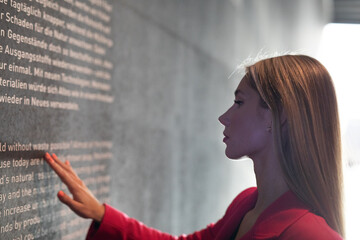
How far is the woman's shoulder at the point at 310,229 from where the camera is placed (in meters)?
1.20

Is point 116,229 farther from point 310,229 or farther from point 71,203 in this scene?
point 310,229

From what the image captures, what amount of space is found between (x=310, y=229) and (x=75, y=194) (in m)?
0.79

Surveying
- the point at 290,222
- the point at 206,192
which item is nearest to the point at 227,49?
the point at 206,192

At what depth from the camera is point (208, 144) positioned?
3.42m

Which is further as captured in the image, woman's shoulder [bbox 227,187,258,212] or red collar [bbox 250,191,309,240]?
woman's shoulder [bbox 227,187,258,212]

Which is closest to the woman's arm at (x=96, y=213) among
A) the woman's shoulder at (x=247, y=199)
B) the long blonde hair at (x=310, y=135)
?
the woman's shoulder at (x=247, y=199)

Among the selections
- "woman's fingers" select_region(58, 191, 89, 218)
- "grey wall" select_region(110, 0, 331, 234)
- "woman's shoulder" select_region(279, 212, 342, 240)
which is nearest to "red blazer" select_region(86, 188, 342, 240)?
"woman's shoulder" select_region(279, 212, 342, 240)

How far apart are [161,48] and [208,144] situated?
3.51ft

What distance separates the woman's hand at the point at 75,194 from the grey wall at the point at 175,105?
415 millimetres

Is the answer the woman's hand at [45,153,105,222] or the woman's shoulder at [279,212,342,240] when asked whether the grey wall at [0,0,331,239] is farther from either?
the woman's shoulder at [279,212,342,240]

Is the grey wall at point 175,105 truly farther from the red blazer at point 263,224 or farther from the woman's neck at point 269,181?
the woman's neck at point 269,181

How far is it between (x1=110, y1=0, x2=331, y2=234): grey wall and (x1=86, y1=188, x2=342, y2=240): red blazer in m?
0.36

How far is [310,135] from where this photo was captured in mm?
1311

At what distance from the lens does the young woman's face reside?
143cm
